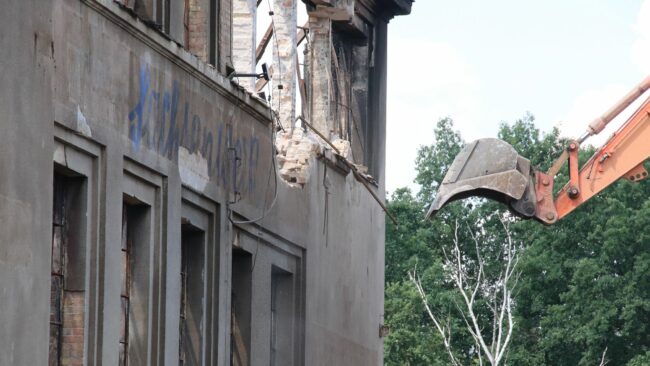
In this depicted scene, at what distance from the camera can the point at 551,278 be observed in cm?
6012

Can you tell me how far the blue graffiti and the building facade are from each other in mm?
32

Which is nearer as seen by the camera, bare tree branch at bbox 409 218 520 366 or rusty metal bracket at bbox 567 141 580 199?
rusty metal bracket at bbox 567 141 580 199

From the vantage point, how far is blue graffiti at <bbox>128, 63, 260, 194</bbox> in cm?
1881

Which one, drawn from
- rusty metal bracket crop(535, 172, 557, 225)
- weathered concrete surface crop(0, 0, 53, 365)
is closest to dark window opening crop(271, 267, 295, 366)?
rusty metal bracket crop(535, 172, 557, 225)

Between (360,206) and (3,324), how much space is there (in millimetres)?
13801

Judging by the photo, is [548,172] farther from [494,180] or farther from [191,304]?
[191,304]

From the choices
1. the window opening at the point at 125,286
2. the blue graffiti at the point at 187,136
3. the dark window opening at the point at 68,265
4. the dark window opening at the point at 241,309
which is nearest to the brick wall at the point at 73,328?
the dark window opening at the point at 68,265

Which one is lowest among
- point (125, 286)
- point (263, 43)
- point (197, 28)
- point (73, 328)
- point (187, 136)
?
point (73, 328)

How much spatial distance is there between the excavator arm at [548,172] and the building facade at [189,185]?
2.32 m

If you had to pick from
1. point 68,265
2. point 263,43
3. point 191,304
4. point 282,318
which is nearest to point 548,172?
point 282,318

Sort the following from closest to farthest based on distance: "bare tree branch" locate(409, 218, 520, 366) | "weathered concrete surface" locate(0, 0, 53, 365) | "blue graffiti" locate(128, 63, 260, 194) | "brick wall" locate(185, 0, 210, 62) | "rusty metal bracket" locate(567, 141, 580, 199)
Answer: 1. "weathered concrete surface" locate(0, 0, 53, 365)
2. "blue graffiti" locate(128, 63, 260, 194)
3. "brick wall" locate(185, 0, 210, 62)
4. "rusty metal bracket" locate(567, 141, 580, 199)
5. "bare tree branch" locate(409, 218, 520, 366)

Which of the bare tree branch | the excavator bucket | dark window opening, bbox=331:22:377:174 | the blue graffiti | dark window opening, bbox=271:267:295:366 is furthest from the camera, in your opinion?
the bare tree branch

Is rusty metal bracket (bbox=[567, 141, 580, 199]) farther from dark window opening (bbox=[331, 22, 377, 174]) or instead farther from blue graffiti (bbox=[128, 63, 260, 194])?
dark window opening (bbox=[331, 22, 377, 174])

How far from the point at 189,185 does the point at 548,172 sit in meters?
5.11
